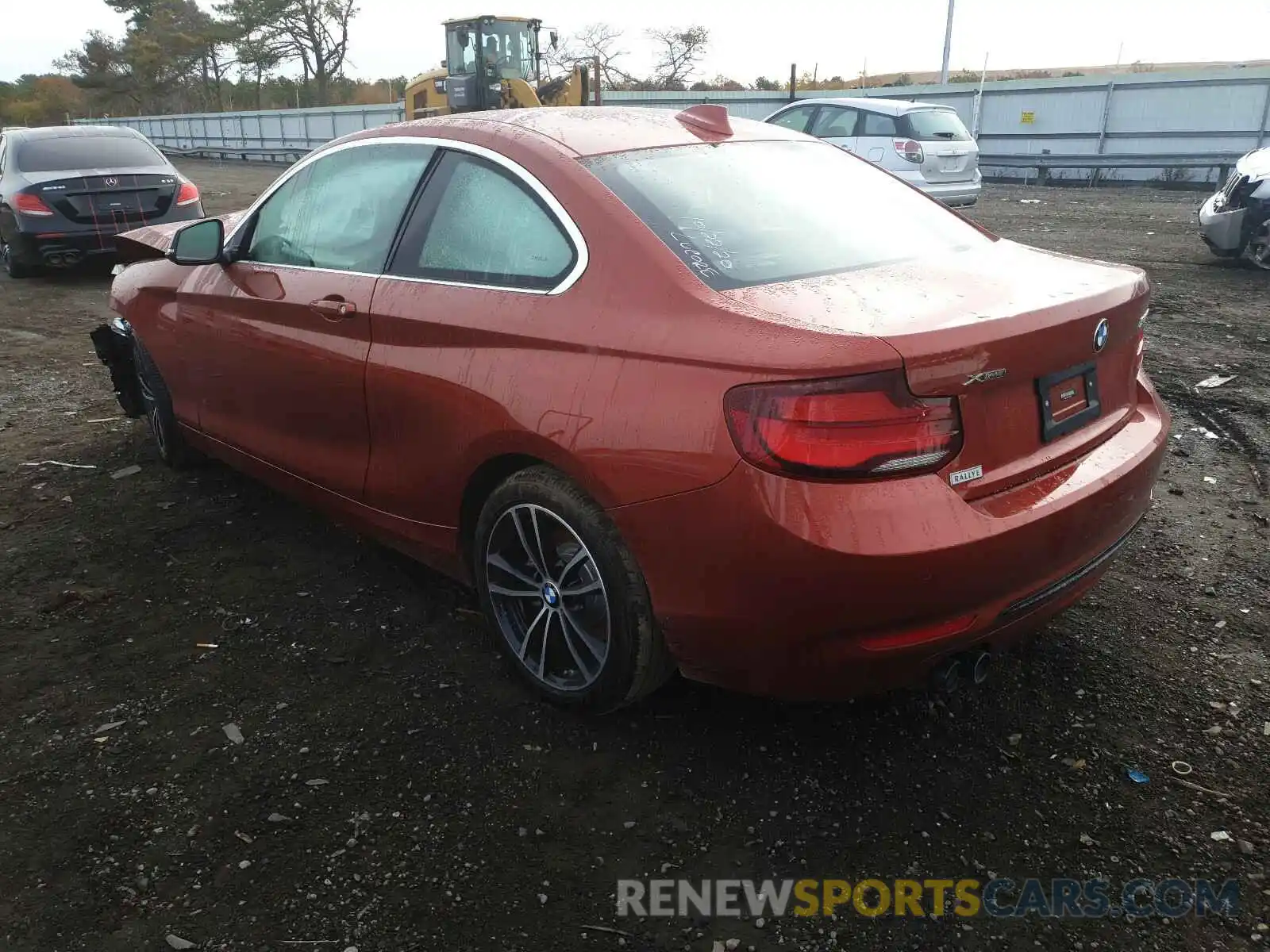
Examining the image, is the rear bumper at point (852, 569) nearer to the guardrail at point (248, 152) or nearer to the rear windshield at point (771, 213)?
the rear windshield at point (771, 213)

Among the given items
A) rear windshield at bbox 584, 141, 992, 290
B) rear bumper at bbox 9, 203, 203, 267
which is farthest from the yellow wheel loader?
rear windshield at bbox 584, 141, 992, 290

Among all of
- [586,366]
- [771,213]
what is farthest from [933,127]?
[586,366]

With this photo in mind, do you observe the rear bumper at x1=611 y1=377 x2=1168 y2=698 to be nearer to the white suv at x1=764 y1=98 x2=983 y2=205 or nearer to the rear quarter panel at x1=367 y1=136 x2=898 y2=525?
the rear quarter panel at x1=367 y1=136 x2=898 y2=525

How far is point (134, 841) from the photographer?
8.08 feet

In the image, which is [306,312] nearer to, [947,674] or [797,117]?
[947,674]

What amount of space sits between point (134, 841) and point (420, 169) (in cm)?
215

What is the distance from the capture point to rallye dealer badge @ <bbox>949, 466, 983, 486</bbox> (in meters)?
2.23

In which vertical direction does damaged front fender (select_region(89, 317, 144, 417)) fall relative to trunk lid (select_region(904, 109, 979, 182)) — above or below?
below

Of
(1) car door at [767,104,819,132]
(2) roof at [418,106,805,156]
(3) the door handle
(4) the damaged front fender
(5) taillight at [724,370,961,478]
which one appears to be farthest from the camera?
(1) car door at [767,104,819,132]

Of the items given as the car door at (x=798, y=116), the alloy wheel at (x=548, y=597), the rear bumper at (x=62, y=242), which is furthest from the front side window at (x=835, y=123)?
the alloy wheel at (x=548, y=597)

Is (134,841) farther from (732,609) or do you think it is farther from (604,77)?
(604,77)

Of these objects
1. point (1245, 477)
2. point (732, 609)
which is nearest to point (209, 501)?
point (732, 609)

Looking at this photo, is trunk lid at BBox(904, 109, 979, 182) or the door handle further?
trunk lid at BBox(904, 109, 979, 182)

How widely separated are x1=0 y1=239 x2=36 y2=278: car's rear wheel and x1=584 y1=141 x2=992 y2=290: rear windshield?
33.1ft
